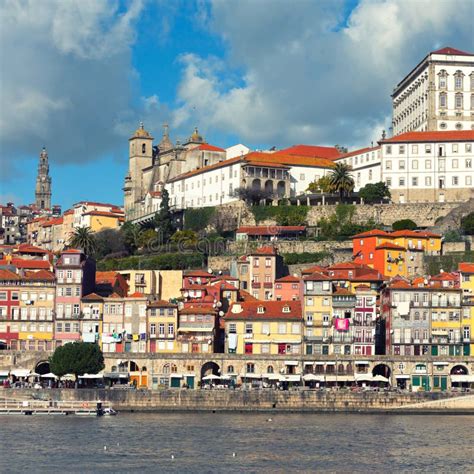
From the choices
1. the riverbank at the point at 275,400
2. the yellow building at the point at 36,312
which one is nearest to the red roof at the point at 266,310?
the riverbank at the point at 275,400

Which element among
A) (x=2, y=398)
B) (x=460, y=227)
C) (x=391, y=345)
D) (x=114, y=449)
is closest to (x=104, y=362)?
(x=2, y=398)

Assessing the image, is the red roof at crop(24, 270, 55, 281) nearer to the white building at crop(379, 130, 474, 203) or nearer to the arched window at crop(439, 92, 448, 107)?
the white building at crop(379, 130, 474, 203)

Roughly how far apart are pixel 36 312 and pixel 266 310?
17.7 meters

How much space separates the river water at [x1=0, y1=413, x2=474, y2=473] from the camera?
6156 centimetres

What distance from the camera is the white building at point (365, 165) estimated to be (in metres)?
130

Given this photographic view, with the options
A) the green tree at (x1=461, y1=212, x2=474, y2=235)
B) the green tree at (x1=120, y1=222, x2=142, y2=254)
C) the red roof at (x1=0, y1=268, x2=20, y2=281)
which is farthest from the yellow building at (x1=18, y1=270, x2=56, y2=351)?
the green tree at (x1=461, y1=212, x2=474, y2=235)

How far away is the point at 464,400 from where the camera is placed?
86125mm

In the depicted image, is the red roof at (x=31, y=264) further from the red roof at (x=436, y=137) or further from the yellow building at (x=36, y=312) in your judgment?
the red roof at (x=436, y=137)

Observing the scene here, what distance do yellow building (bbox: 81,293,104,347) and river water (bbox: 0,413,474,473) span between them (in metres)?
14.7

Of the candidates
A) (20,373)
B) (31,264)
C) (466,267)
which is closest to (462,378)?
(466,267)

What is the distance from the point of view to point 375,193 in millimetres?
124812

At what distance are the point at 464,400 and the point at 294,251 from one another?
34717mm

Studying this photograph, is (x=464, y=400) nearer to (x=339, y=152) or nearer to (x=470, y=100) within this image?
(x=470, y=100)

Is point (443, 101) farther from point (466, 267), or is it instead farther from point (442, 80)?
point (466, 267)
